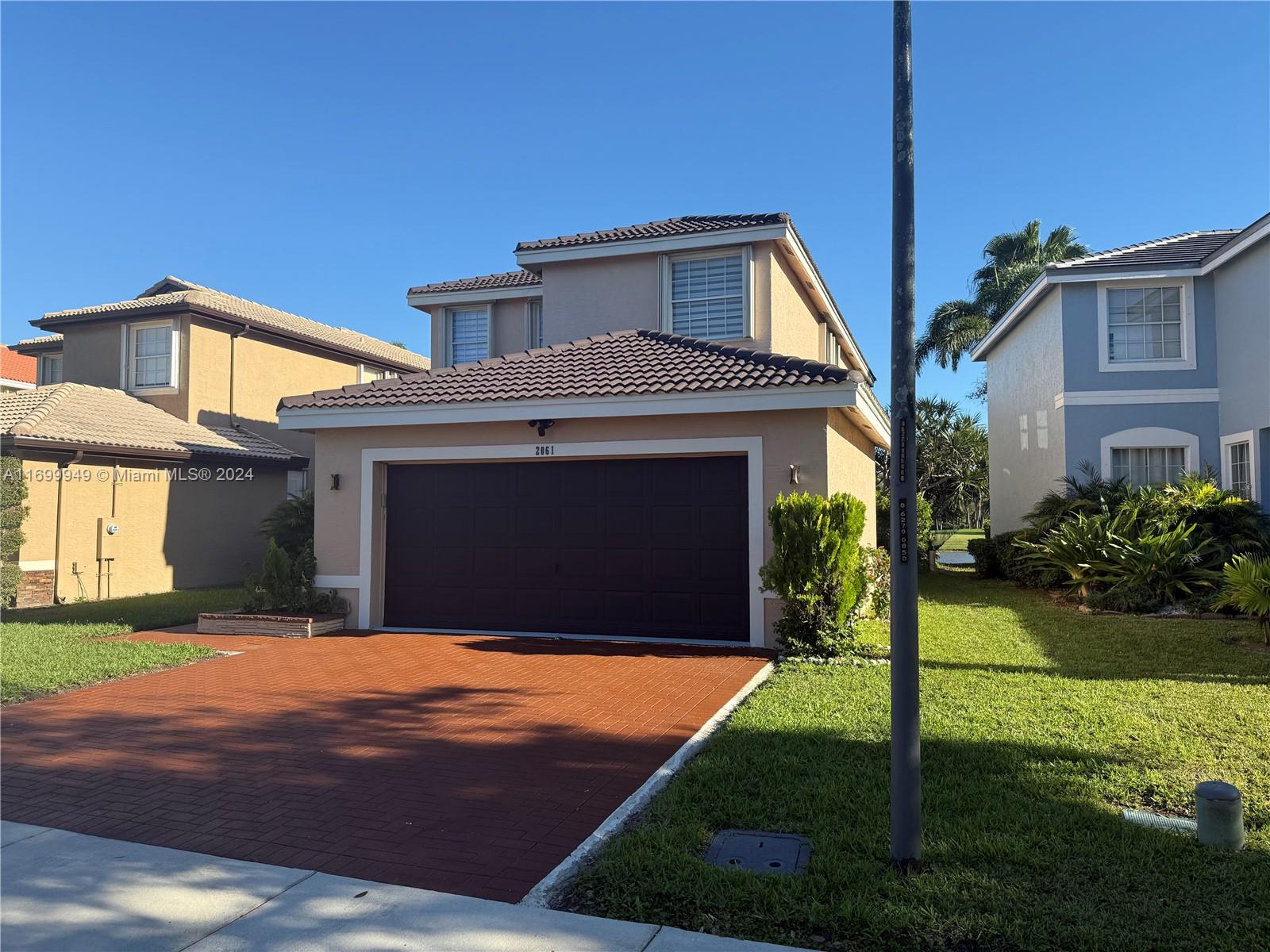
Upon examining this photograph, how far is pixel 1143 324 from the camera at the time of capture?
17516 millimetres

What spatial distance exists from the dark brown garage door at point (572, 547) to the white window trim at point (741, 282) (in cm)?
456

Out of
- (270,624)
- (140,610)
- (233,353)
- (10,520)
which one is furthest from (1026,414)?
(10,520)

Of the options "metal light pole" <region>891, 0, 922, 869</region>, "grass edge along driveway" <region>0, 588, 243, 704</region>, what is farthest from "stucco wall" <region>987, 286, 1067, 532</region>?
"grass edge along driveway" <region>0, 588, 243, 704</region>

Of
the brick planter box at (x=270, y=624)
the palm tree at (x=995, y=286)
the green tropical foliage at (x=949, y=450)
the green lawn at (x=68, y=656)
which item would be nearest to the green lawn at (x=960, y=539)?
the green tropical foliage at (x=949, y=450)

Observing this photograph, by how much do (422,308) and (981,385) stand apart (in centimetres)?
3469

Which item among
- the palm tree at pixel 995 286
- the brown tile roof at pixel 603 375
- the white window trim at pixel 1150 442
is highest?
the palm tree at pixel 995 286

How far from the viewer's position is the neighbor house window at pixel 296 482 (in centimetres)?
2189

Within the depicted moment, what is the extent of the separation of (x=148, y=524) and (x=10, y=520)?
3.27 metres

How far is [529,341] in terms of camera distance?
19.0m

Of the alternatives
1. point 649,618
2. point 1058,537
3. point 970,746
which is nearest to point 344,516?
point 649,618

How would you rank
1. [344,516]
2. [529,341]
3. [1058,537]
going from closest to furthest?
1. [344,516]
2. [1058,537]
3. [529,341]

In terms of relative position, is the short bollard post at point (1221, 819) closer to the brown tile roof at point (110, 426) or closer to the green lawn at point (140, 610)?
the green lawn at point (140, 610)

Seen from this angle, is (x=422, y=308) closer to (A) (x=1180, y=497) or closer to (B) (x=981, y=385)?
(A) (x=1180, y=497)

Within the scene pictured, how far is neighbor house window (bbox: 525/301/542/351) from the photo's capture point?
19.0m
